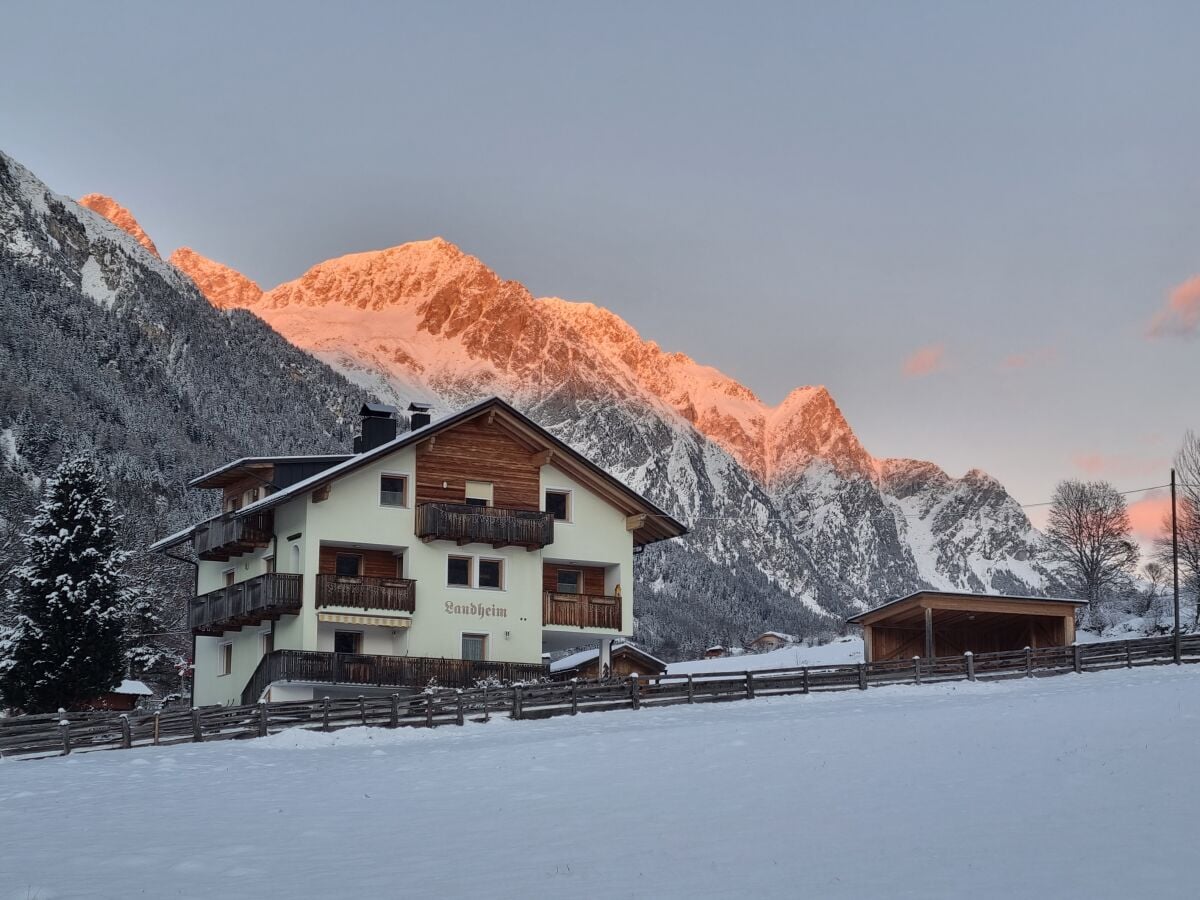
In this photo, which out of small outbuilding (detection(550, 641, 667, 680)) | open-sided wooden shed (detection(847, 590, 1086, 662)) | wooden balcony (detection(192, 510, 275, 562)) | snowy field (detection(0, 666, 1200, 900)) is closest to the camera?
snowy field (detection(0, 666, 1200, 900))

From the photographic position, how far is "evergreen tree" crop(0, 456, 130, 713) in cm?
5159

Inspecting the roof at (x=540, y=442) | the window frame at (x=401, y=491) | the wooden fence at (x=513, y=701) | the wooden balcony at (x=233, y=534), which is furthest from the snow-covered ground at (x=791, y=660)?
the wooden balcony at (x=233, y=534)

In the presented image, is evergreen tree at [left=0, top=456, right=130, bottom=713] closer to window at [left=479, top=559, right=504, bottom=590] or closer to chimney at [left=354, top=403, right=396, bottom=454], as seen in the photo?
chimney at [left=354, top=403, right=396, bottom=454]

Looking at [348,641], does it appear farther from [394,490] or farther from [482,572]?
[394,490]

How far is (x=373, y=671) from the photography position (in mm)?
47906

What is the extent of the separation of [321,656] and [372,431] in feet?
37.9

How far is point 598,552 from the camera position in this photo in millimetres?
54375

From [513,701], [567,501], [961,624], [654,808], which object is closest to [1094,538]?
[961,624]

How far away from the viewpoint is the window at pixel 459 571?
169 ft

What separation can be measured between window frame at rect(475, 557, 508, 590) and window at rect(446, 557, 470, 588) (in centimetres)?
31

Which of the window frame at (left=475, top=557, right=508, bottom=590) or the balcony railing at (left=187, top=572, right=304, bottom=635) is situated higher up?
the window frame at (left=475, top=557, right=508, bottom=590)

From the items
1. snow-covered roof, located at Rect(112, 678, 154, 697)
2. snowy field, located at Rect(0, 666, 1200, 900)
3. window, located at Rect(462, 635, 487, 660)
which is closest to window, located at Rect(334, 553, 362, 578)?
window, located at Rect(462, 635, 487, 660)

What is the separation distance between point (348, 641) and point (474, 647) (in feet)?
13.6

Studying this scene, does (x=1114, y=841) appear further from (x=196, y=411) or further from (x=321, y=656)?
(x=196, y=411)
